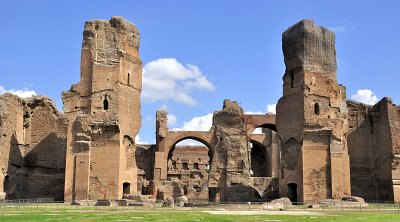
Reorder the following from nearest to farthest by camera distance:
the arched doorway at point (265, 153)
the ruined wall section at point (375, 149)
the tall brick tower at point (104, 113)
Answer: the tall brick tower at point (104, 113), the ruined wall section at point (375, 149), the arched doorway at point (265, 153)

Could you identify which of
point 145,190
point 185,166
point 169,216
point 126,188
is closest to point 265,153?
point 185,166

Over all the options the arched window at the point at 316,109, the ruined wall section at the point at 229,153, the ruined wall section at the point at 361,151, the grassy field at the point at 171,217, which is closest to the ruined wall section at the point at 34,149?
the ruined wall section at the point at 229,153

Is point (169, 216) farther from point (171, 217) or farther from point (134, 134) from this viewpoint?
point (134, 134)

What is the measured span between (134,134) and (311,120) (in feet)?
33.3

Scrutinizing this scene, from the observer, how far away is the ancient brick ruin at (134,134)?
27.7 metres

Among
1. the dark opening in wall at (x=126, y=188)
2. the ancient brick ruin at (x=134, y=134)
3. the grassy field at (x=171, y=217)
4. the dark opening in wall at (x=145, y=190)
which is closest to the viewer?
the grassy field at (x=171, y=217)

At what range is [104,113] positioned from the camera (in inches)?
1122

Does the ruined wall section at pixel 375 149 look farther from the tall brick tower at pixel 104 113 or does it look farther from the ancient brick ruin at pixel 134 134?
the tall brick tower at pixel 104 113

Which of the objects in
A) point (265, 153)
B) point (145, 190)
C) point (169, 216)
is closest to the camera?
point (169, 216)

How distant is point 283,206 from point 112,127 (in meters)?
10.3

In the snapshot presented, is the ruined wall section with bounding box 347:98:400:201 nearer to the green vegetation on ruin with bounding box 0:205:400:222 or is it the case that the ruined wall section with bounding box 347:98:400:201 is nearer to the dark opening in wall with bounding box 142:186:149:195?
the green vegetation on ruin with bounding box 0:205:400:222

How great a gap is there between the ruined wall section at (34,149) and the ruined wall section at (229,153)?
33.8 feet

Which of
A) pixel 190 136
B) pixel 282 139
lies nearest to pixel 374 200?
pixel 282 139

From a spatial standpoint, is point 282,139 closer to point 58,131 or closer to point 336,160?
point 336,160
